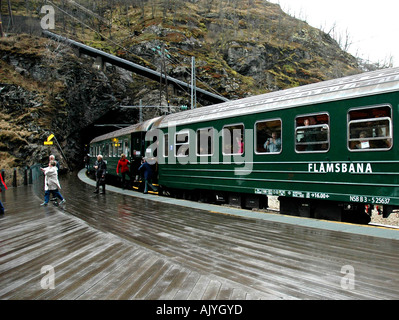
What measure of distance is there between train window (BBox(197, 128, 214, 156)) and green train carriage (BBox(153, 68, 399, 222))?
4 cm

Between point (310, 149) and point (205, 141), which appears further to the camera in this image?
point (205, 141)

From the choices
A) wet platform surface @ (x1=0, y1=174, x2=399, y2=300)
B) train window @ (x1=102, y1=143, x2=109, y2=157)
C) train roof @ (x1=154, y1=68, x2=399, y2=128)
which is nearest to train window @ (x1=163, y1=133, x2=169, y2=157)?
train roof @ (x1=154, y1=68, x2=399, y2=128)

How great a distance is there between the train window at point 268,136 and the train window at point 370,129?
2.28 m

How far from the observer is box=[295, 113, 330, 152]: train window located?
30.4 ft

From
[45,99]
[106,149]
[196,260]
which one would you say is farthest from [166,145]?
[45,99]

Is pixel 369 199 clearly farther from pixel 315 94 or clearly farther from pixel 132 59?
pixel 132 59

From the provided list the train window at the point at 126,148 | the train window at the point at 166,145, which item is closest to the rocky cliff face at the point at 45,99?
the train window at the point at 126,148

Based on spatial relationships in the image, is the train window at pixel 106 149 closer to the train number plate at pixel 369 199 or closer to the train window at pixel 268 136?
the train window at pixel 268 136

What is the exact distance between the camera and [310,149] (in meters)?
9.67

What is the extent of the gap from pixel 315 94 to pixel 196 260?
6.09 meters

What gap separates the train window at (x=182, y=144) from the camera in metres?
14.6

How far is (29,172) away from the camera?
24.7m

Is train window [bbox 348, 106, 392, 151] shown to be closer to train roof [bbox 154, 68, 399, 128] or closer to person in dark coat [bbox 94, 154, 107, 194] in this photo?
train roof [bbox 154, 68, 399, 128]
